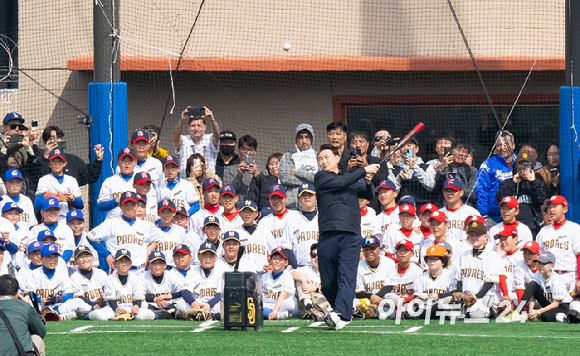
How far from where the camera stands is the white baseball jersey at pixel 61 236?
1018 cm

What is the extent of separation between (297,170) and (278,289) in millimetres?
1575

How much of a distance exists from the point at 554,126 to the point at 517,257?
382 centimetres

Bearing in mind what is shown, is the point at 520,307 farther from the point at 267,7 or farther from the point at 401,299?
the point at 267,7

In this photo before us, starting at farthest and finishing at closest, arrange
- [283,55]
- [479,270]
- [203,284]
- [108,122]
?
[283,55] → [108,122] → [203,284] → [479,270]

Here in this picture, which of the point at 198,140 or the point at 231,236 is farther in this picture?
the point at 198,140

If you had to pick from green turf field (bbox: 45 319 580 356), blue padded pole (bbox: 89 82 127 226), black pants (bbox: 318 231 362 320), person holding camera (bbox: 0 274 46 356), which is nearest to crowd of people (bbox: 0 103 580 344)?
blue padded pole (bbox: 89 82 127 226)

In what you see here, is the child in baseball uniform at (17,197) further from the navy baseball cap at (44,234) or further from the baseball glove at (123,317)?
the baseball glove at (123,317)

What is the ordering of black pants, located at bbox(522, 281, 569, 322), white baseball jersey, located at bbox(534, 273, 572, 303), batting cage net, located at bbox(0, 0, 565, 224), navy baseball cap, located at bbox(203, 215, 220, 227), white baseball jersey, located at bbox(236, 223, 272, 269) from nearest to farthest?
1. black pants, located at bbox(522, 281, 569, 322)
2. white baseball jersey, located at bbox(534, 273, 572, 303)
3. navy baseball cap, located at bbox(203, 215, 220, 227)
4. white baseball jersey, located at bbox(236, 223, 272, 269)
5. batting cage net, located at bbox(0, 0, 565, 224)

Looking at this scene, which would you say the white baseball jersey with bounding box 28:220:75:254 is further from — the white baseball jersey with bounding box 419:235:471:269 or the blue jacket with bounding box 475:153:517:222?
the blue jacket with bounding box 475:153:517:222

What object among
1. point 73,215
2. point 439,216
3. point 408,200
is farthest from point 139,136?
point 439,216

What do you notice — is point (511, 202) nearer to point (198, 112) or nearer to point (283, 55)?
point (198, 112)

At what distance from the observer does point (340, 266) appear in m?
7.71

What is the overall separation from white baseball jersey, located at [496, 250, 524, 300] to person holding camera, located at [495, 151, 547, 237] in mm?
768

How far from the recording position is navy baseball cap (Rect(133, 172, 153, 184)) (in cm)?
1023
